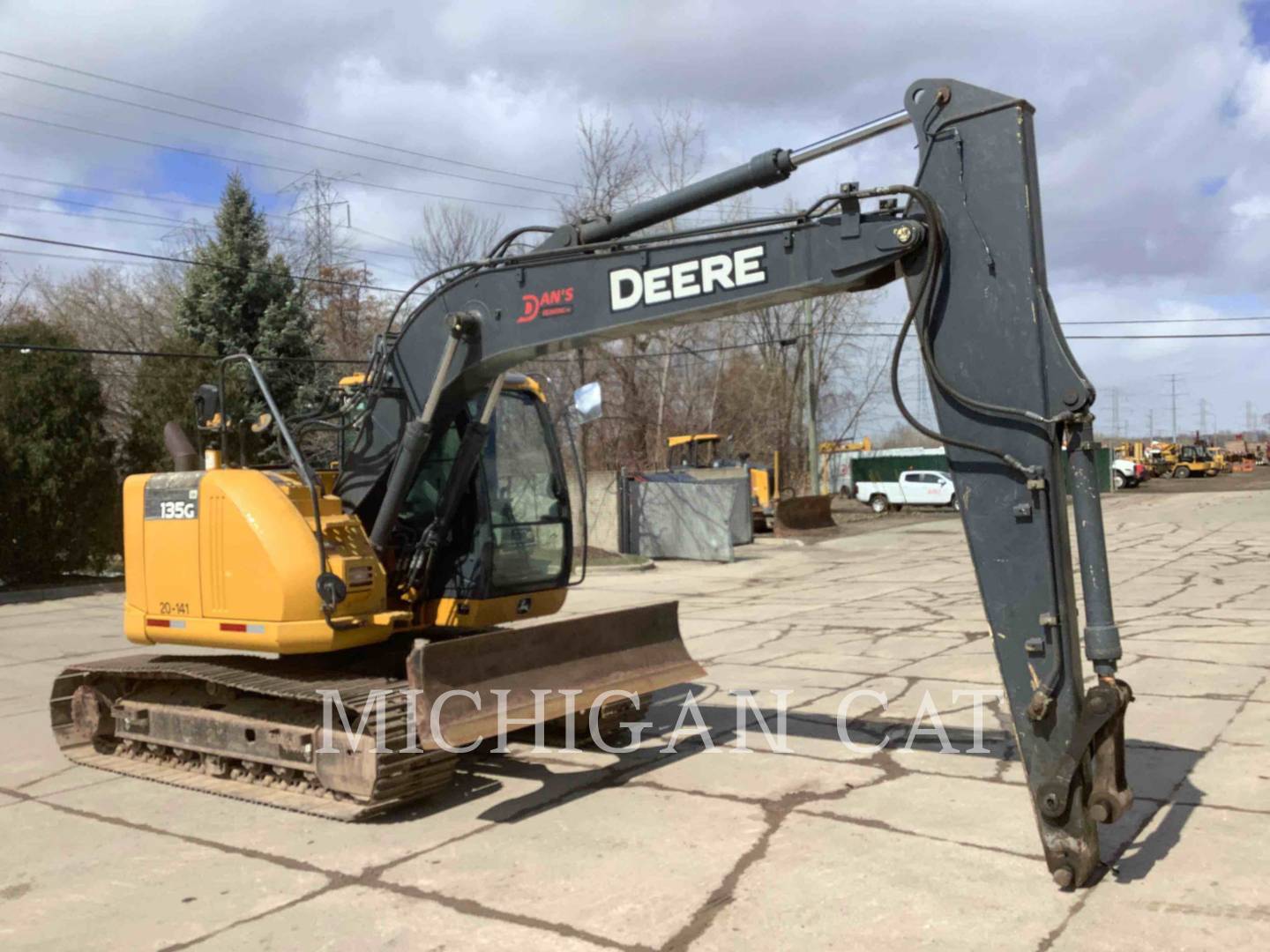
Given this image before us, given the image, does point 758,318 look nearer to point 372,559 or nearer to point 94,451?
point 94,451

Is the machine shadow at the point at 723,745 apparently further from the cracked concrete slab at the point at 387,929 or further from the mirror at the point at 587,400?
the mirror at the point at 587,400

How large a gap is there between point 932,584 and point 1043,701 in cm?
1363

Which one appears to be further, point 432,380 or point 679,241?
point 432,380

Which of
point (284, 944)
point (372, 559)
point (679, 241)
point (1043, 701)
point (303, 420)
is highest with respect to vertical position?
point (679, 241)

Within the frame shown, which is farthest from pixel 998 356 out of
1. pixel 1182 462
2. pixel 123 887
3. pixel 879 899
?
pixel 1182 462

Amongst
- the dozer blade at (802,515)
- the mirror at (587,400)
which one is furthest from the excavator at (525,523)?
the dozer blade at (802,515)

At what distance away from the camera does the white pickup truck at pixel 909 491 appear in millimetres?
40719

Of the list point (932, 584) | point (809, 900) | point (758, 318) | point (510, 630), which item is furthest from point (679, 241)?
point (758, 318)

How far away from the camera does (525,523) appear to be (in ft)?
25.3

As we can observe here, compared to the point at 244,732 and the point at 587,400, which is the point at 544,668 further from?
the point at 587,400

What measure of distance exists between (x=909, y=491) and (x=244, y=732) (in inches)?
1445

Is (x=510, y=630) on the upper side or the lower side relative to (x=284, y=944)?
upper

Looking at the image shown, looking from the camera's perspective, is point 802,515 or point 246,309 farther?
point 802,515

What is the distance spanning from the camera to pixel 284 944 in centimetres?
469
